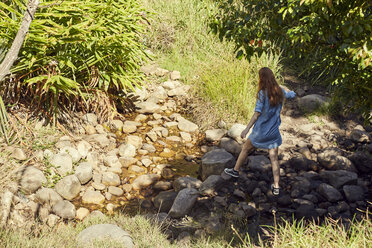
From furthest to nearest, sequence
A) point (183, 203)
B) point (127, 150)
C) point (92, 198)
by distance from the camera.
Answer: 1. point (127, 150)
2. point (92, 198)
3. point (183, 203)

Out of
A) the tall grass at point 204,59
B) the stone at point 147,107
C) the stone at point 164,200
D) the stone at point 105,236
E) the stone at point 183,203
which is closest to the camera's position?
the stone at point 105,236

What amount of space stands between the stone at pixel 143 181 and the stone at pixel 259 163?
133cm

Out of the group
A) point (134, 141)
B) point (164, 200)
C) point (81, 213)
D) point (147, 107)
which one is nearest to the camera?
point (81, 213)

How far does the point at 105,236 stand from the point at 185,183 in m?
1.54

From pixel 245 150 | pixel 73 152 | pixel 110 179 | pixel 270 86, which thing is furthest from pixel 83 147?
pixel 270 86

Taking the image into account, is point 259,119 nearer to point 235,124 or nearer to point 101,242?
point 235,124

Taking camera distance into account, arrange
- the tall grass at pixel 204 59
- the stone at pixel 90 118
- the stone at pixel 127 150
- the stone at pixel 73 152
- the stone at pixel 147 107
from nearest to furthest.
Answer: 1. the stone at pixel 73 152
2. the stone at pixel 127 150
3. the stone at pixel 90 118
4. the tall grass at pixel 204 59
5. the stone at pixel 147 107

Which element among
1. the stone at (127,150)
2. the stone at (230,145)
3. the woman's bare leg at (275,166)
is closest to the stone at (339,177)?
the woman's bare leg at (275,166)

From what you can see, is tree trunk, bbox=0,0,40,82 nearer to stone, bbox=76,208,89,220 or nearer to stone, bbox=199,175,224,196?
stone, bbox=76,208,89,220

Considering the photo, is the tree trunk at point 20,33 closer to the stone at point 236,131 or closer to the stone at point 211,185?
the stone at point 211,185

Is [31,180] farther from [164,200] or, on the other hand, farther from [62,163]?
[164,200]

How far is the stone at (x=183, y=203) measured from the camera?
162 inches

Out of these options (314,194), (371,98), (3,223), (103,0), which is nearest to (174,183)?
(314,194)

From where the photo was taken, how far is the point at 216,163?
487cm
